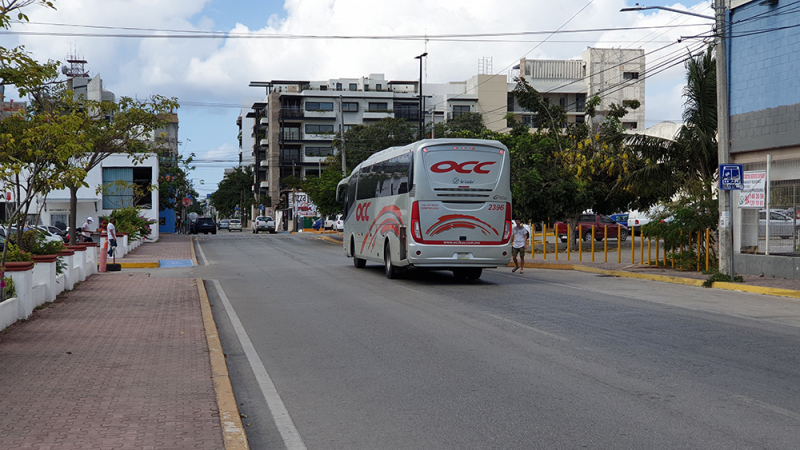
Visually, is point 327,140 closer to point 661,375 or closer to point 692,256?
point 692,256

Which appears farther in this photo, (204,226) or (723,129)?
(204,226)

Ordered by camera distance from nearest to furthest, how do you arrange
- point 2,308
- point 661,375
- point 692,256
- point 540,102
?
point 661,375, point 2,308, point 692,256, point 540,102

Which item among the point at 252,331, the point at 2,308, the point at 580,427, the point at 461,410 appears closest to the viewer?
the point at 580,427

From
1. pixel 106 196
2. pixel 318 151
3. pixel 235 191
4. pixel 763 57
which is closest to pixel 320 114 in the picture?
pixel 318 151

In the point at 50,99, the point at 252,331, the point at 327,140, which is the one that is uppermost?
the point at 327,140

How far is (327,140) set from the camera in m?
99.6

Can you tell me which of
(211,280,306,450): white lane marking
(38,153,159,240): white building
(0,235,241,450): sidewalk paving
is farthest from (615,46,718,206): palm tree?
(38,153,159,240): white building

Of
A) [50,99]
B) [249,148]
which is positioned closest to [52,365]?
[50,99]

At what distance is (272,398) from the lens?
7.50 m

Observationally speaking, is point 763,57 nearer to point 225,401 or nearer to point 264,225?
point 225,401

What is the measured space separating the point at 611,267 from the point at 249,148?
124624 millimetres

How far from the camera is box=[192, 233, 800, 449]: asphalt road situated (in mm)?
6105

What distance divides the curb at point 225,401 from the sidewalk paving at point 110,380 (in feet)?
0.12

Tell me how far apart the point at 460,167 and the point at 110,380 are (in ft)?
43.1
